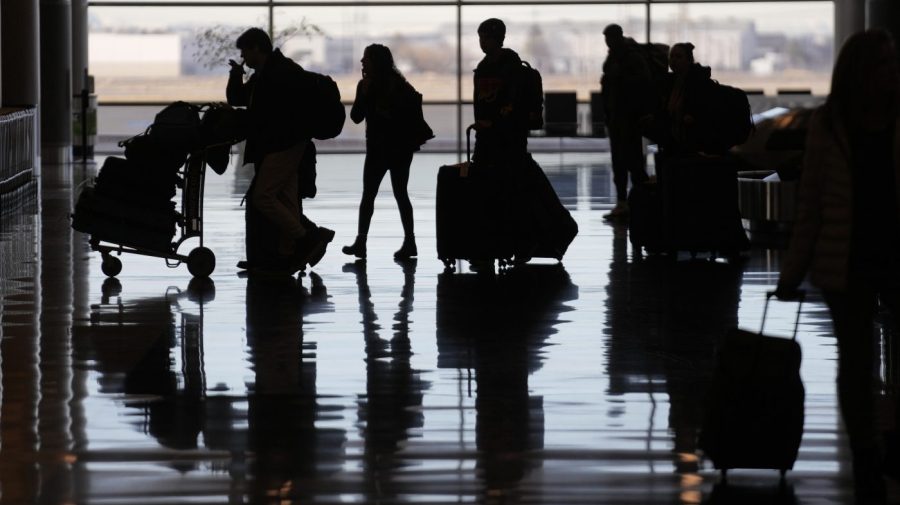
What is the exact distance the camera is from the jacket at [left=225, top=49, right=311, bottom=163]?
9.99 m

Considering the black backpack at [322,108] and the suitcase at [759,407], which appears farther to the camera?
the black backpack at [322,108]

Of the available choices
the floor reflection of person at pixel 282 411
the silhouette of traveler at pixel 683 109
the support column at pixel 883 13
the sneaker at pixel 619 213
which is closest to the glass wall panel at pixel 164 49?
the support column at pixel 883 13

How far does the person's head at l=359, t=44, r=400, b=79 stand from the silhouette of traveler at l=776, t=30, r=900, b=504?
664 cm

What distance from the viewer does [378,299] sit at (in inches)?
365

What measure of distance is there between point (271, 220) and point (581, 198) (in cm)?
781

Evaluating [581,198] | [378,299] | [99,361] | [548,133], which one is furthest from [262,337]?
[548,133]

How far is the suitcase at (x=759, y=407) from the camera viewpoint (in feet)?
16.0

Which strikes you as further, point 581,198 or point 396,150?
point 581,198

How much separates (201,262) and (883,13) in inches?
703

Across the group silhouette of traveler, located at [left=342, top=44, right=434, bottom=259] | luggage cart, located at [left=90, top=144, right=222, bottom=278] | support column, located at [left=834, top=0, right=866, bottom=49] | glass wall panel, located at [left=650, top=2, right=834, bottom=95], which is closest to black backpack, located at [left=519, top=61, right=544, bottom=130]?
silhouette of traveler, located at [left=342, top=44, right=434, bottom=259]

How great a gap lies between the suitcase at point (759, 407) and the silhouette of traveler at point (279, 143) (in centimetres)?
546

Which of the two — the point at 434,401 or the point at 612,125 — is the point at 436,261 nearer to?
the point at 612,125

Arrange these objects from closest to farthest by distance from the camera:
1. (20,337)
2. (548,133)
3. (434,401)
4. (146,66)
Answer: (434,401), (20,337), (548,133), (146,66)

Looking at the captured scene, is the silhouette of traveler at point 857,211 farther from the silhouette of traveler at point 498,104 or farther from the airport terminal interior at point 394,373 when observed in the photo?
the silhouette of traveler at point 498,104
